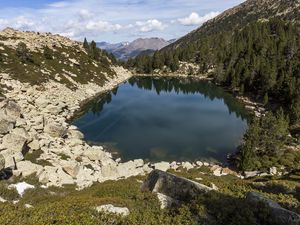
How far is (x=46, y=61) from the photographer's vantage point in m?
105

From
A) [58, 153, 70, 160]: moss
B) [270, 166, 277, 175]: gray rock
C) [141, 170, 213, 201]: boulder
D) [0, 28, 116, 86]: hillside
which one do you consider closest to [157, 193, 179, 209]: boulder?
[141, 170, 213, 201]: boulder

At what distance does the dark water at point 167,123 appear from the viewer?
178 feet

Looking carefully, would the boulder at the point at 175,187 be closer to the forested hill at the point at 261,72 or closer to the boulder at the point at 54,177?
the boulder at the point at 54,177

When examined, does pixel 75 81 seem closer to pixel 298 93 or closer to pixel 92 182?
pixel 298 93

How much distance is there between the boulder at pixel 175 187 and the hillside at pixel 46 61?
72036mm

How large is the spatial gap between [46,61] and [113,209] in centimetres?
9724

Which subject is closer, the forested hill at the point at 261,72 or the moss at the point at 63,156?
the moss at the point at 63,156

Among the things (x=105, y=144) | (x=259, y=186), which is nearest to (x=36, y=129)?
(x=105, y=144)

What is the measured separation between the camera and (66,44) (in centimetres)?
13875

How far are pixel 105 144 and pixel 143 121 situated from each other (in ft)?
65.5

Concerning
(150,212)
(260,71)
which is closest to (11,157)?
(150,212)

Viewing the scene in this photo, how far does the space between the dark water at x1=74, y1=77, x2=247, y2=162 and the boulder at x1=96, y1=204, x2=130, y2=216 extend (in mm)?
35072

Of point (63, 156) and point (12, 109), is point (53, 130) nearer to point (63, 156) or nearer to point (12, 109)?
point (12, 109)

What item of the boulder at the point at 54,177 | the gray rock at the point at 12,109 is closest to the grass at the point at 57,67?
the gray rock at the point at 12,109
